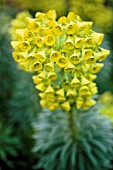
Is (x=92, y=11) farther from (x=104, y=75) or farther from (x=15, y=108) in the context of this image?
(x=15, y=108)

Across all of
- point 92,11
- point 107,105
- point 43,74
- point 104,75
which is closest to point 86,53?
point 43,74

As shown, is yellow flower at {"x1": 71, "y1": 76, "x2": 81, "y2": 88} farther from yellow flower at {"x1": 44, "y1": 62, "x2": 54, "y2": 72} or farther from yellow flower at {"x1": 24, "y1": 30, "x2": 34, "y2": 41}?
yellow flower at {"x1": 24, "y1": 30, "x2": 34, "y2": 41}

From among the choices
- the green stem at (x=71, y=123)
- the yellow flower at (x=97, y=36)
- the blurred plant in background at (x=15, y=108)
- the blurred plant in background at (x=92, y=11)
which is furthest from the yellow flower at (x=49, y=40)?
the blurred plant in background at (x=92, y=11)

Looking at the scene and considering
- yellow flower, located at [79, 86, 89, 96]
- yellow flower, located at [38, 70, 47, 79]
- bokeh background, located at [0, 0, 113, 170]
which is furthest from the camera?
bokeh background, located at [0, 0, 113, 170]

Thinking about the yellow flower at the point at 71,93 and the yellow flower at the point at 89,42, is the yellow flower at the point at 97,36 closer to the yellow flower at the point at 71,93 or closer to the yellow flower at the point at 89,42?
the yellow flower at the point at 89,42

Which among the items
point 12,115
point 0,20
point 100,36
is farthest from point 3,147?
point 100,36

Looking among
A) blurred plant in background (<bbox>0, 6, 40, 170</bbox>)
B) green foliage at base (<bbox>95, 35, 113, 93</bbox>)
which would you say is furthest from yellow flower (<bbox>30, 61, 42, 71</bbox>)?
green foliage at base (<bbox>95, 35, 113, 93</bbox>)
